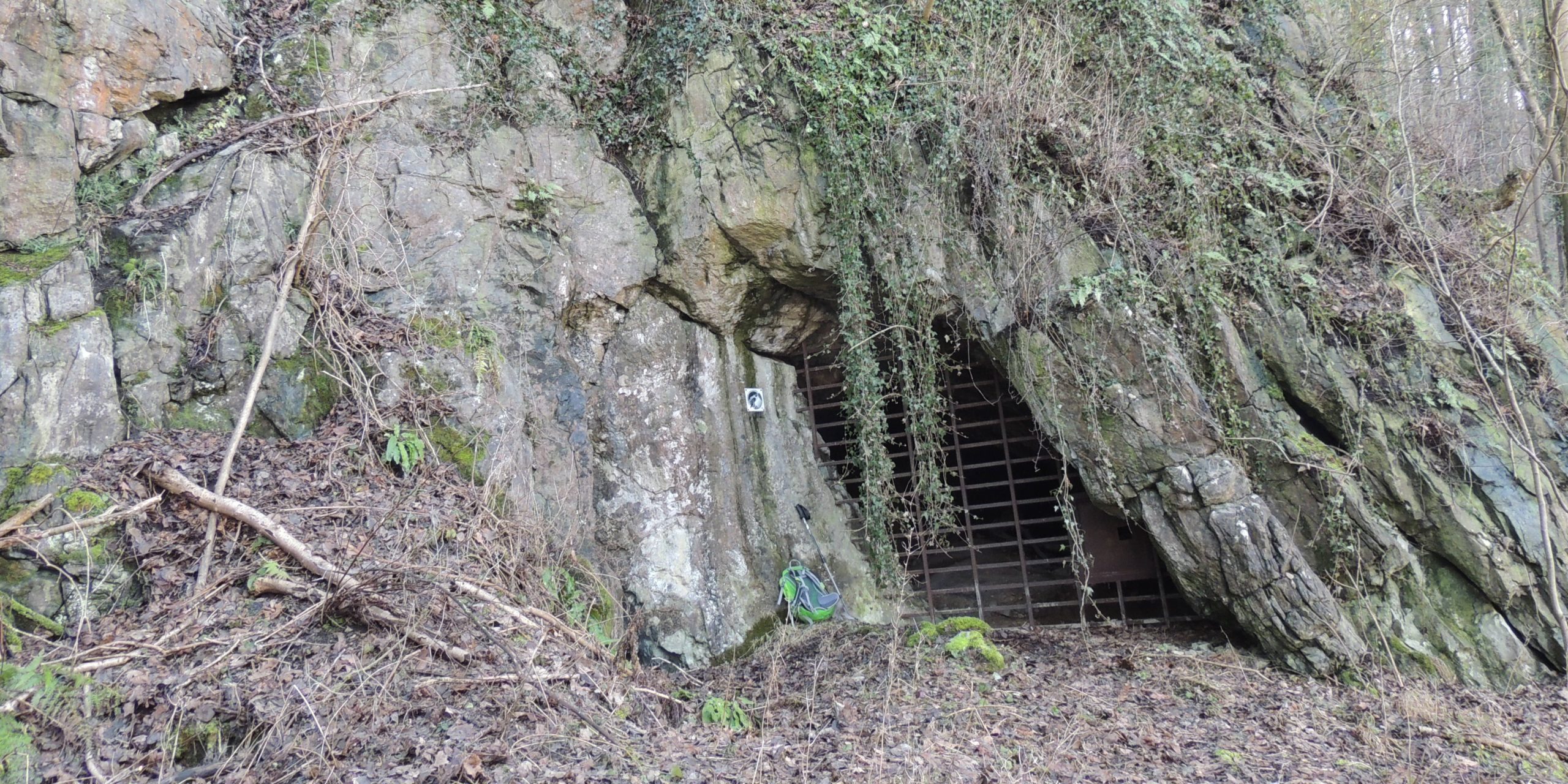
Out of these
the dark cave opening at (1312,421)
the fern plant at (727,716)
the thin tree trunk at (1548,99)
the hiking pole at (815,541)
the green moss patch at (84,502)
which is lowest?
the fern plant at (727,716)

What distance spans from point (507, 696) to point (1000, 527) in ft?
15.9

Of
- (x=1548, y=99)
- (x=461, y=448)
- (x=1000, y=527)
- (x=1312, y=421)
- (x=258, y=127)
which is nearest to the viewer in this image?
(x=461, y=448)

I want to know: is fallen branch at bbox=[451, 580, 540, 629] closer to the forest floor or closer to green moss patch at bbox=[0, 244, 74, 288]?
the forest floor

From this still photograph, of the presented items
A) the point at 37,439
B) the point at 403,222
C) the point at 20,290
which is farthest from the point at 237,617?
the point at 403,222

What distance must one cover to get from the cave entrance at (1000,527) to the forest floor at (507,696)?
113cm

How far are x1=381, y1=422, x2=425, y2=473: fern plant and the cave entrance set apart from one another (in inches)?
109

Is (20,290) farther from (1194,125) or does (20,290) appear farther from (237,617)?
(1194,125)

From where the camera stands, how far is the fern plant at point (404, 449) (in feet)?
14.1

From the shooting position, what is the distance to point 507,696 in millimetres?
3254

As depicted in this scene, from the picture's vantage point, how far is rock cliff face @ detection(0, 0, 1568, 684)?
4223mm

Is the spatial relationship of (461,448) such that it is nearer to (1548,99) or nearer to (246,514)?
(246,514)

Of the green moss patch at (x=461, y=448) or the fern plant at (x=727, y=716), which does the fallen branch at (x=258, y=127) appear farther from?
the fern plant at (x=727, y=716)

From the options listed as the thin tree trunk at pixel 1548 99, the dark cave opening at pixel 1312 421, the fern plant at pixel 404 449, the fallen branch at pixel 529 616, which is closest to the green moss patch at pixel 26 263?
the fern plant at pixel 404 449

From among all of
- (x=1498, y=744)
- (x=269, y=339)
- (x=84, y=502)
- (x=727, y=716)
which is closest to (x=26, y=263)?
(x=269, y=339)
